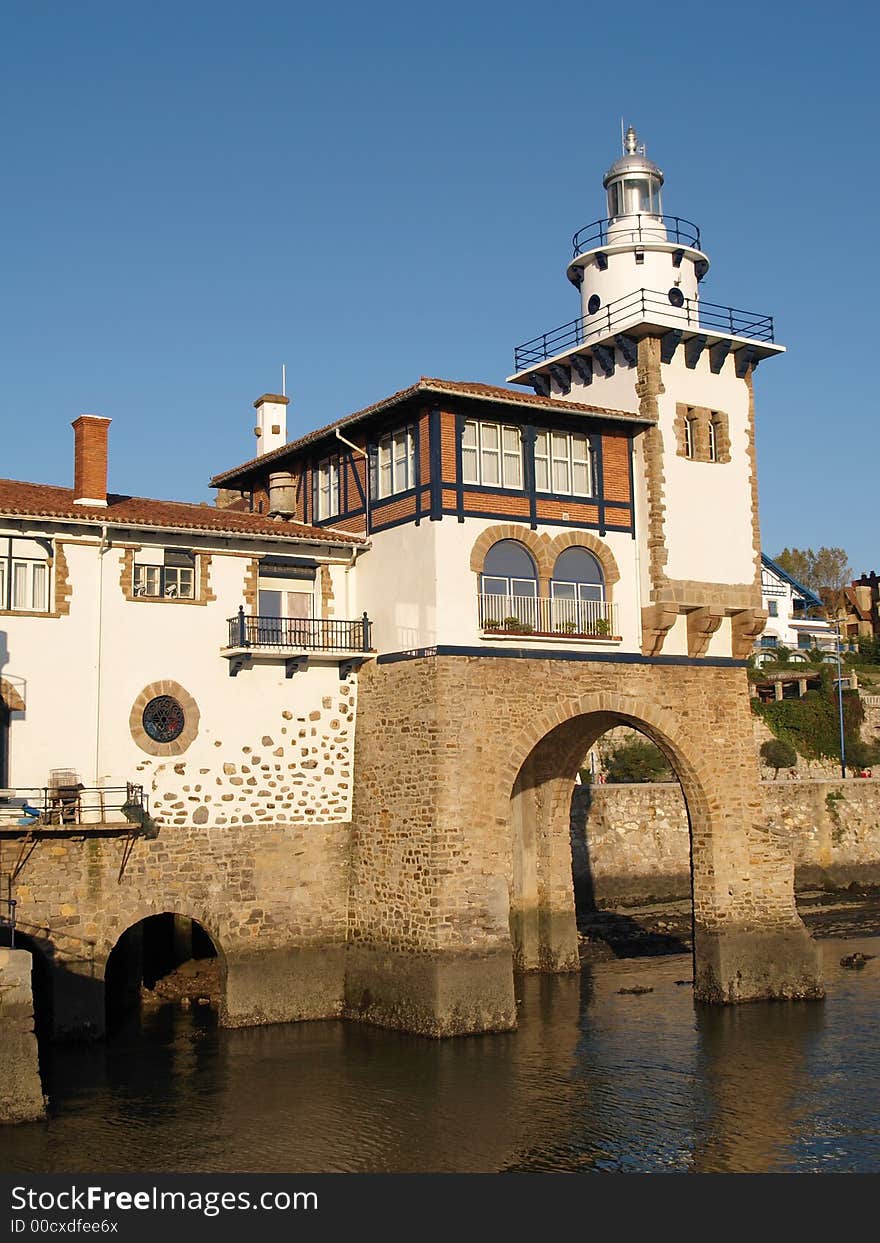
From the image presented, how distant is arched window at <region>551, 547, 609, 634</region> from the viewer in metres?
28.2

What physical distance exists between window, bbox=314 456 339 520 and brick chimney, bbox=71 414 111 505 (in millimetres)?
5486

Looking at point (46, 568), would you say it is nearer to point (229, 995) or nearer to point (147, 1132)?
point (229, 995)

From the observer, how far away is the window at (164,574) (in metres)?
26.5

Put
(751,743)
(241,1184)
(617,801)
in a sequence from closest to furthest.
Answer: (241,1184) < (751,743) < (617,801)

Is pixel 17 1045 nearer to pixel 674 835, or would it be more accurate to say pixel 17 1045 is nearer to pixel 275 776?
pixel 275 776

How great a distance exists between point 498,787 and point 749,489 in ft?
31.4

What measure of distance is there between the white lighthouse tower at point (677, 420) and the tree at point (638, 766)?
23.0 meters

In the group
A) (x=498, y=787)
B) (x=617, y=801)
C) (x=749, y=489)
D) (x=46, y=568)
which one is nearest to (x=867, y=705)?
(x=617, y=801)

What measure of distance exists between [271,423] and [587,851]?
18859 mm

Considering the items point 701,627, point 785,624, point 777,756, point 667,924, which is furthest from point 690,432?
point 785,624

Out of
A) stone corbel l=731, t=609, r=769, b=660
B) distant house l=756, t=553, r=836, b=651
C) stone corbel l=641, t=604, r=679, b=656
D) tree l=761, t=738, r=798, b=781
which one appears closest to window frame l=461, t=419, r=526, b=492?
stone corbel l=641, t=604, r=679, b=656

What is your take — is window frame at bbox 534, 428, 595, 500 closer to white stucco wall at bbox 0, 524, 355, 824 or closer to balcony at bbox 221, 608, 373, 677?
balcony at bbox 221, 608, 373, 677

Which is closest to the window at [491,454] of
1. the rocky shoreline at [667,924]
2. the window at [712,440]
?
the window at [712,440]

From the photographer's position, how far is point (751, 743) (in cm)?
2967
